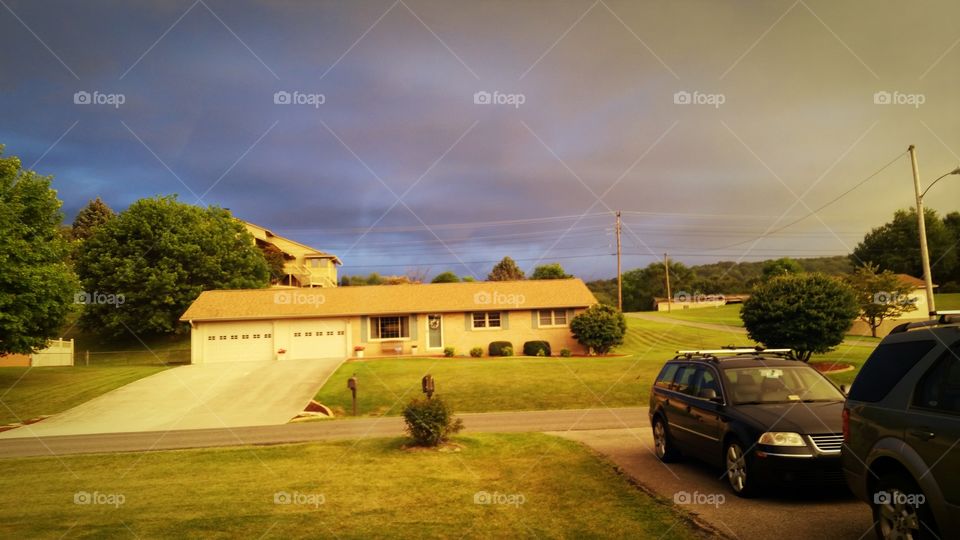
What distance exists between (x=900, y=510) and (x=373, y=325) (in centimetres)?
3344

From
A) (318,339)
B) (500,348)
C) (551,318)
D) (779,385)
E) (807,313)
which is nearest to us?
(779,385)

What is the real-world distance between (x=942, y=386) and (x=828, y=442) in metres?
2.68

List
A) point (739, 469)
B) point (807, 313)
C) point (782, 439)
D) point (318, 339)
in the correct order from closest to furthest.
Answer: point (782, 439) < point (739, 469) < point (807, 313) < point (318, 339)

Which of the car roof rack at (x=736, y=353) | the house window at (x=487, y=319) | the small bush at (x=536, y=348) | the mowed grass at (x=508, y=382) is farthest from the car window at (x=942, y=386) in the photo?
the house window at (x=487, y=319)

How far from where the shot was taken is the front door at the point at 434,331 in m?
37.0

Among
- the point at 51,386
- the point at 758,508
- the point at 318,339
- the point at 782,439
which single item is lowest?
the point at 758,508

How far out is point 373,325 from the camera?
36938 millimetres

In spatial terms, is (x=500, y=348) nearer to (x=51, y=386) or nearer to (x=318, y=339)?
(x=318, y=339)

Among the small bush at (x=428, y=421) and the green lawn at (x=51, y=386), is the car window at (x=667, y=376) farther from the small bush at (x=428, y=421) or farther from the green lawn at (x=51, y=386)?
the green lawn at (x=51, y=386)

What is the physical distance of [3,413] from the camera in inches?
941

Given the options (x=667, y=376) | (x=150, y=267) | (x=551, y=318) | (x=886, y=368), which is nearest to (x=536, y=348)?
(x=551, y=318)

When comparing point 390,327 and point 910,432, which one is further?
point 390,327

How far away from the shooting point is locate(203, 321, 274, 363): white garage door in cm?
3594

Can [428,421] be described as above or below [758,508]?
above
